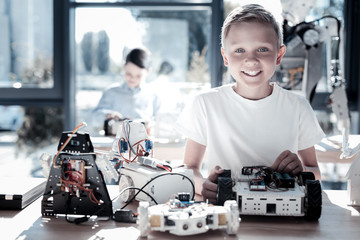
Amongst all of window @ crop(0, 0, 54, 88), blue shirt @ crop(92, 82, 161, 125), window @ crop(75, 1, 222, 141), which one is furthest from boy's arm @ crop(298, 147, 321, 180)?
window @ crop(0, 0, 54, 88)

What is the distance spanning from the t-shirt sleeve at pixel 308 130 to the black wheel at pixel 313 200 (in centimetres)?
37

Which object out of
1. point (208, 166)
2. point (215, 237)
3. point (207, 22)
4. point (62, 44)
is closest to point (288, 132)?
point (208, 166)

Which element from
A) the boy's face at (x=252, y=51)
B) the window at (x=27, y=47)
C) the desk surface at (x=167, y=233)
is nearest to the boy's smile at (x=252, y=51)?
the boy's face at (x=252, y=51)

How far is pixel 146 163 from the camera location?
101 cm

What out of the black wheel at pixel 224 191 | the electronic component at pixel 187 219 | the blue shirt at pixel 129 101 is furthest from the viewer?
the blue shirt at pixel 129 101

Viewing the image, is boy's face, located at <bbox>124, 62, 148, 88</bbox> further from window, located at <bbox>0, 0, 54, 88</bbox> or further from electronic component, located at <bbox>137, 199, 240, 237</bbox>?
electronic component, located at <bbox>137, 199, 240, 237</bbox>

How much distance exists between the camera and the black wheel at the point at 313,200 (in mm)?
878

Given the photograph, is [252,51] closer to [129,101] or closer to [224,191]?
[224,191]

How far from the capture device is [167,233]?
0.81 metres

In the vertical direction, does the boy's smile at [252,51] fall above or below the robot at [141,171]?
above

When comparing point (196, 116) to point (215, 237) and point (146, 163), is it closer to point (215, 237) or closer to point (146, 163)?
point (146, 163)

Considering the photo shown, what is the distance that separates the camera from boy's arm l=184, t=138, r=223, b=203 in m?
0.98

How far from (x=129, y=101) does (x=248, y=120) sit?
1664mm

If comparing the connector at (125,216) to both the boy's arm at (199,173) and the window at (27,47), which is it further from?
the window at (27,47)
